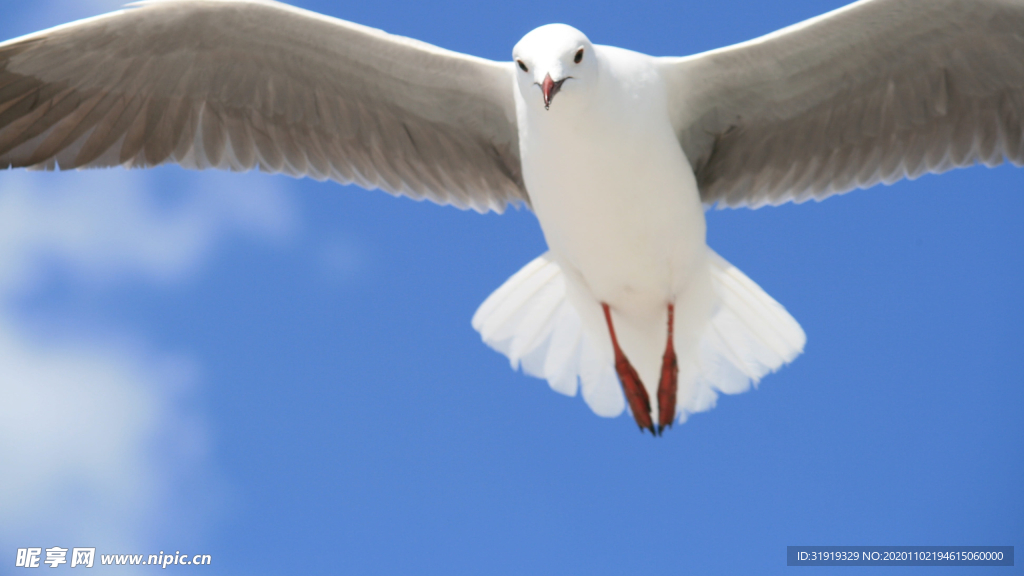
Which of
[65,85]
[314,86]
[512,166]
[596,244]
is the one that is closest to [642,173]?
[596,244]

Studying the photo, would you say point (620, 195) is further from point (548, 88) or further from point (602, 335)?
point (602, 335)

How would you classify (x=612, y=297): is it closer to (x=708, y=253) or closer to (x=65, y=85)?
(x=708, y=253)

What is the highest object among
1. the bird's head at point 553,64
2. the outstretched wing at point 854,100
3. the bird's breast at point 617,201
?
the outstretched wing at point 854,100

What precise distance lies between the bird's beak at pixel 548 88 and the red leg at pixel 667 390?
1503mm

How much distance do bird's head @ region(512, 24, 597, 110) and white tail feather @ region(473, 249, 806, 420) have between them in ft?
3.58

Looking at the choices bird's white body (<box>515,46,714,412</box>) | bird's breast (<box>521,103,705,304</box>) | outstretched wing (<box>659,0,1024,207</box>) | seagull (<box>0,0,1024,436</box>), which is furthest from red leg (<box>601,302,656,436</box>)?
outstretched wing (<box>659,0,1024,207</box>)

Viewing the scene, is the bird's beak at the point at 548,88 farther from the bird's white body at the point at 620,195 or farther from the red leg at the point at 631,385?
the red leg at the point at 631,385

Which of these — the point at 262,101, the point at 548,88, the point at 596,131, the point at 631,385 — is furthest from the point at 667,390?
the point at 262,101

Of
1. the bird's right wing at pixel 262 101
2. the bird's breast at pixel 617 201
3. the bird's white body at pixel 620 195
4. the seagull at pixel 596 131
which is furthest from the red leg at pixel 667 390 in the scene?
the bird's right wing at pixel 262 101

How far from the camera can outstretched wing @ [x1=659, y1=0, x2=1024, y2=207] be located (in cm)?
526

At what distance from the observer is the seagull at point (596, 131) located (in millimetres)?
5238

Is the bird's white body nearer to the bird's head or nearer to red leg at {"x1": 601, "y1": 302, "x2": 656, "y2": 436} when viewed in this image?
the bird's head

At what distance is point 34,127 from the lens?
5.68m

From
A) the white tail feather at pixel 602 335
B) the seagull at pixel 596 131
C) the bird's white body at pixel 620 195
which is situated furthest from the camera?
the white tail feather at pixel 602 335
